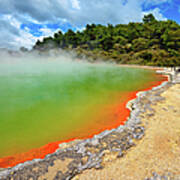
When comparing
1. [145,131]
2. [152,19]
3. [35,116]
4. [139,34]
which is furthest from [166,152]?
[152,19]

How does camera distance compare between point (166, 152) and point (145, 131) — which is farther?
point (145, 131)

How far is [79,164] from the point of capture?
7.27 feet

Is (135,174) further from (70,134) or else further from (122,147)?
(70,134)

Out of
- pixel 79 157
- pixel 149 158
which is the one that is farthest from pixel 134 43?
pixel 79 157

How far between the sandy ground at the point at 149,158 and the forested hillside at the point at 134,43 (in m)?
24.1

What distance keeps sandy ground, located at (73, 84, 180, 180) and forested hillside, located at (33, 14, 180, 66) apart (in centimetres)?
2408

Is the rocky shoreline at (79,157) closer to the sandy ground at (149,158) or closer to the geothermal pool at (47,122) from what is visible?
the sandy ground at (149,158)

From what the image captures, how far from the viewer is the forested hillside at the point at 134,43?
2406cm

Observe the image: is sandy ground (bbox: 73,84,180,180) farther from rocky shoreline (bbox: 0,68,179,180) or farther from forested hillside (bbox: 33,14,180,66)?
forested hillside (bbox: 33,14,180,66)

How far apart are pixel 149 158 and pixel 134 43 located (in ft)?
105

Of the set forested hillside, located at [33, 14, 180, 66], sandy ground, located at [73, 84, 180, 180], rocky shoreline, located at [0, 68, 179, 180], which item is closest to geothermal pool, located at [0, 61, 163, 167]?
rocky shoreline, located at [0, 68, 179, 180]

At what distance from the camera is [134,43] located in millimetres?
29781

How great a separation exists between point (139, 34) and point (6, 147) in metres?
35.6

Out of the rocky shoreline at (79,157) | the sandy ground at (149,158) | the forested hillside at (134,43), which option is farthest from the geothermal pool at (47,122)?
the forested hillside at (134,43)
